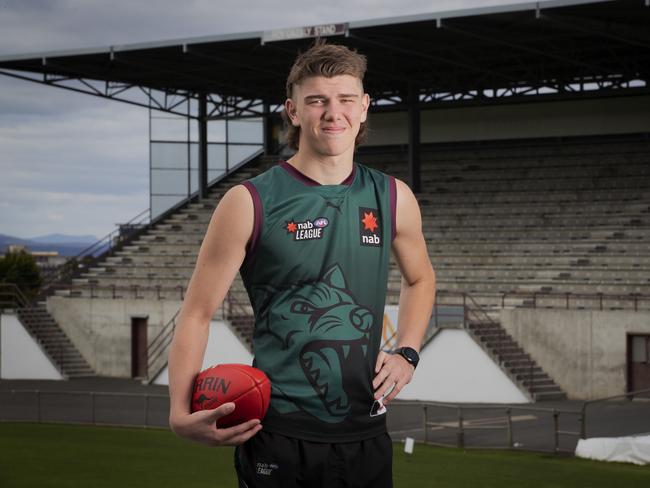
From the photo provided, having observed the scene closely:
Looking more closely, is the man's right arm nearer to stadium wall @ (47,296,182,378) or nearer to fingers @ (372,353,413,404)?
fingers @ (372,353,413,404)

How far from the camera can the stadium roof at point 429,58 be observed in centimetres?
3184

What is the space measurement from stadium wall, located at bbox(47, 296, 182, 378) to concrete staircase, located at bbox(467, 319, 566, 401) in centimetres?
1080

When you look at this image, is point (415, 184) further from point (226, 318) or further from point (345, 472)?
point (345, 472)

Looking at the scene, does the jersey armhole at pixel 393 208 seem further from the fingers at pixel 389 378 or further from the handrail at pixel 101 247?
the handrail at pixel 101 247

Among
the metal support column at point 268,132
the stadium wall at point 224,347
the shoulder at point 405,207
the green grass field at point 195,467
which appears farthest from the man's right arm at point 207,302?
the metal support column at point 268,132

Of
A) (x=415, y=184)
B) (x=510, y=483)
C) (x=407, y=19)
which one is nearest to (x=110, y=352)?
(x=415, y=184)

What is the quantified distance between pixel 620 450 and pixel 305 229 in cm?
1637

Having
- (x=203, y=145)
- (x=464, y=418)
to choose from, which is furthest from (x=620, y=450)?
(x=203, y=145)

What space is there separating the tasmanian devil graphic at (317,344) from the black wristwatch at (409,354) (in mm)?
261

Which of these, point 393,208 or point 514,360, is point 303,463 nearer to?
point 393,208

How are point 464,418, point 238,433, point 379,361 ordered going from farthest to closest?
point 464,418 → point 379,361 → point 238,433

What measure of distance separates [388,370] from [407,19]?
95.2ft

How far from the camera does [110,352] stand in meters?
38.6

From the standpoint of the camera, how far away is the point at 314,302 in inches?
163
